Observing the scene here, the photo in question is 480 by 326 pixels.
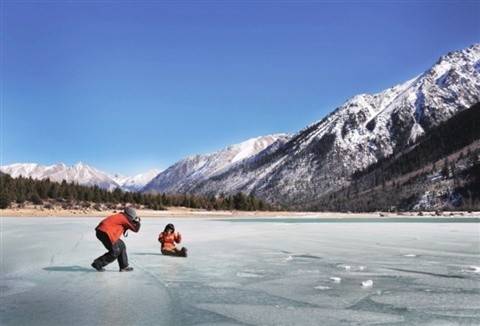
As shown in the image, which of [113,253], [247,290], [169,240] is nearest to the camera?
[247,290]

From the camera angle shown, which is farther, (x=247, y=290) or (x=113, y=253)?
(x=113, y=253)

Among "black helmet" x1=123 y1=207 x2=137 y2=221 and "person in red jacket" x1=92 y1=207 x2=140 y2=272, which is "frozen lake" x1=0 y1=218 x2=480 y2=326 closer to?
"person in red jacket" x1=92 y1=207 x2=140 y2=272

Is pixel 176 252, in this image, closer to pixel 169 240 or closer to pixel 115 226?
pixel 169 240

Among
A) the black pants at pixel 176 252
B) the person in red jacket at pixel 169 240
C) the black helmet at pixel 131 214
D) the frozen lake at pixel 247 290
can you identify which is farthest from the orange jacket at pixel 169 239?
the black helmet at pixel 131 214

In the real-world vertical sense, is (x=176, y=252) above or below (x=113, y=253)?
below

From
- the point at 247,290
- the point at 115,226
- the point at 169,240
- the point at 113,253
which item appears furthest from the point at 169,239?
the point at 247,290

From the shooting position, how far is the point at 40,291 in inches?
440

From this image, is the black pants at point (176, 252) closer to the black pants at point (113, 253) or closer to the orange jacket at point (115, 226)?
the orange jacket at point (115, 226)

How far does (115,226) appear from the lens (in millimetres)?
14875

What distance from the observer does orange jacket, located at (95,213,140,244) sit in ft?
48.2

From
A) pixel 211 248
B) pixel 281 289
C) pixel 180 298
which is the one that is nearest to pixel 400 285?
pixel 281 289

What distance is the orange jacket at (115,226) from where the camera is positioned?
14678 millimetres

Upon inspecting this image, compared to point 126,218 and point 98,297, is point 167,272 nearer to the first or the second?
point 126,218

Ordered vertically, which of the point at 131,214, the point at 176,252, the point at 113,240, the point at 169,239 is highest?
the point at 131,214
